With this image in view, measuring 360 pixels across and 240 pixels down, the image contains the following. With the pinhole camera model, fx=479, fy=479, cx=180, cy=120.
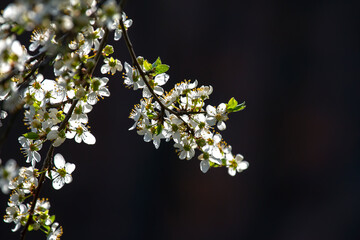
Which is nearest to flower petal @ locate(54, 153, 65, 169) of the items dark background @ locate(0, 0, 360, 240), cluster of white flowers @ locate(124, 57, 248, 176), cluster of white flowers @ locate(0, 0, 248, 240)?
cluster of white flowers @ locate(0, 0, 248, 240)

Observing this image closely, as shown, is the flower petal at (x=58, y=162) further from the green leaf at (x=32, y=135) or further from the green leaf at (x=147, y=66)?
the green leaf at (x=147, y=66)

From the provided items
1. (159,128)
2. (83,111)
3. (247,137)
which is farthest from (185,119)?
(247,137)

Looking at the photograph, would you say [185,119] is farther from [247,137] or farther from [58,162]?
[247,137]

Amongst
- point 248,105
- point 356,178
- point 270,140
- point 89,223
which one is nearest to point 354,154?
point 356,178

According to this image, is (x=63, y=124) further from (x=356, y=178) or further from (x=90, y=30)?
(x=356, y=178)

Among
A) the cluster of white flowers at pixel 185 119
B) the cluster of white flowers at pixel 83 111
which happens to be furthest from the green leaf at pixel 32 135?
the cluster of white flowers at pixel 185 119
